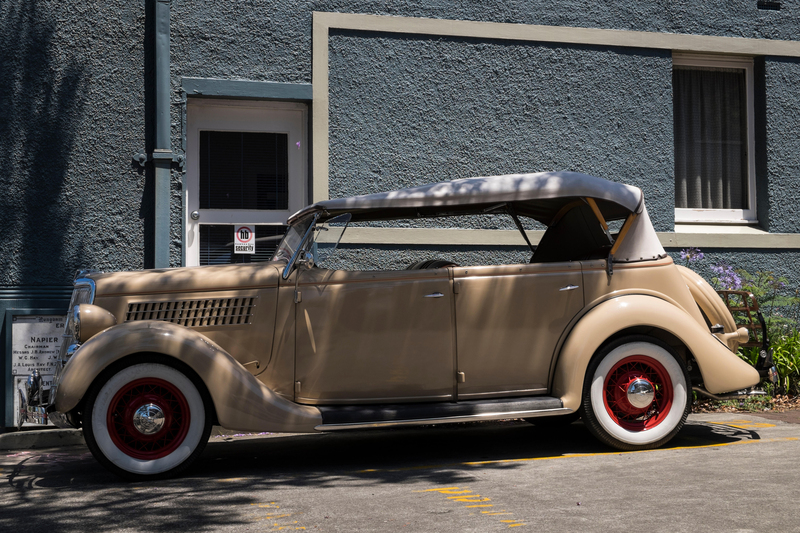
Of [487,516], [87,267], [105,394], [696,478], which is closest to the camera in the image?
[487,516]

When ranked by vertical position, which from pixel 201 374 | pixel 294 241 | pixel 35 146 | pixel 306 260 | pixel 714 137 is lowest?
pixel 201 374

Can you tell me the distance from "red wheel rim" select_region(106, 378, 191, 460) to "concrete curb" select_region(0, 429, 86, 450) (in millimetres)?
2201

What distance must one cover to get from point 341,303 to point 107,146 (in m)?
3.52

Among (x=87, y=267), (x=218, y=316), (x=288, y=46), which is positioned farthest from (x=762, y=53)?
(x=87, y=267)

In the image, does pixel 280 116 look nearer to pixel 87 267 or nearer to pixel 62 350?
pixel 87 267

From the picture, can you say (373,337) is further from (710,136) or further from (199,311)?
(710,136)

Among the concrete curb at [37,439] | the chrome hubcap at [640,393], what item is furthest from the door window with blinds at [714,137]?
the concrete curb at [37,439]

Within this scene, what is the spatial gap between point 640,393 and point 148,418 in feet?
10.6

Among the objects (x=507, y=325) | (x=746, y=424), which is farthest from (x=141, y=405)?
(x=746, y=424)

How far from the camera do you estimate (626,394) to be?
18.0 ft

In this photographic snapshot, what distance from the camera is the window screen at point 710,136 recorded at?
30.1 feet

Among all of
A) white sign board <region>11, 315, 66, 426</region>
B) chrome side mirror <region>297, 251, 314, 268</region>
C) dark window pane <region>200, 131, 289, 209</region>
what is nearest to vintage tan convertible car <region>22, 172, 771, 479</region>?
chrome side mirror <region>297, 251, 314, 268</region>

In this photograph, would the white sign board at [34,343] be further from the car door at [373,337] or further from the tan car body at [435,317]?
the car door at [373,337]

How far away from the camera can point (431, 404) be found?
5.40m
